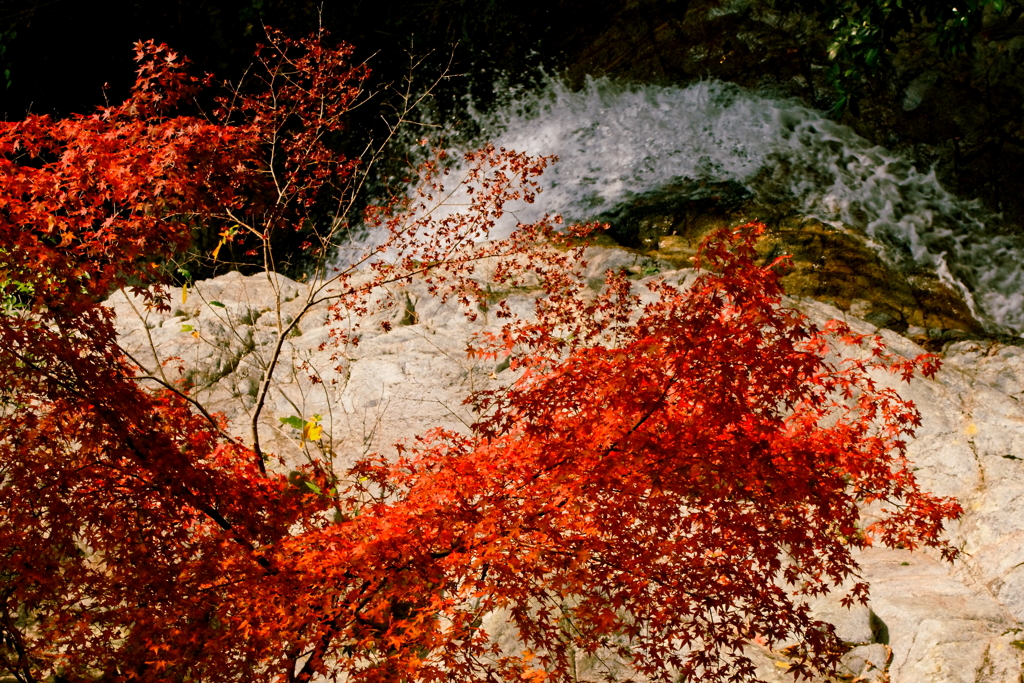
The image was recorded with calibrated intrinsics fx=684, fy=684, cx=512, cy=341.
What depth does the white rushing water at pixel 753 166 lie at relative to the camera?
902 cm

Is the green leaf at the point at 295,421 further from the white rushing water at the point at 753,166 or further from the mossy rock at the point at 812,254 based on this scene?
the white rushing water at the point at 753,166

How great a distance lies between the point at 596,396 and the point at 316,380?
3.65 m

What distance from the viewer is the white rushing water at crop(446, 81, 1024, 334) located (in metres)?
9.02

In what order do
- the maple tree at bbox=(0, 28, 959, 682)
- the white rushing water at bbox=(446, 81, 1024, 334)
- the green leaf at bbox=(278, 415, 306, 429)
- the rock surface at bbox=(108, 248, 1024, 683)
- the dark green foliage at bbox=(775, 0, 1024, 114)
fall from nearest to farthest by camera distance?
the maple tree at bbox=(0, 28, 959, 682)
the rock surface at bbox=(108, 248, 1024, 683)
the green leaf at bbox=(278, 415, 306, 429)
the dark green foliage at bbox=(775, 0, 1024, 114)
the white rushing water at bbox=(446, 81, 1024, 334)

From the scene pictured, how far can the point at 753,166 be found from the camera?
405 inches

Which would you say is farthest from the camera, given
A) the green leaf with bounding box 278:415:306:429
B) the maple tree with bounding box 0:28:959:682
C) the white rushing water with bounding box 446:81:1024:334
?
the white rushing water with bounding box 446:81:1024:334

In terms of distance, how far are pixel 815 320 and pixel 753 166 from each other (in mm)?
3978

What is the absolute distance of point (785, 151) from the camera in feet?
34.7

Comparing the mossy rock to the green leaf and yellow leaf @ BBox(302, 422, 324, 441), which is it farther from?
the green leaf

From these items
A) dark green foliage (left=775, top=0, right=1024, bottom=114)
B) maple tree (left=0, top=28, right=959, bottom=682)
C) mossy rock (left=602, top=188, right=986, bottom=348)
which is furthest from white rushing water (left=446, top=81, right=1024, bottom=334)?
maple tree (left=0, top=28, right=959, bottom=682)

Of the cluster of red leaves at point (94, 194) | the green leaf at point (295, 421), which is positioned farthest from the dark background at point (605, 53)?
the green leaf at point (295, 421)

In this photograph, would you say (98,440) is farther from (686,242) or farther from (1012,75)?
(1012,75)

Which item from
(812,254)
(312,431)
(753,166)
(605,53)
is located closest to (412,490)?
(312,431)

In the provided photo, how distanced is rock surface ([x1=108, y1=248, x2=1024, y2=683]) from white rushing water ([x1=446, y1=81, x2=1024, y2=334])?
2036 millimetres
